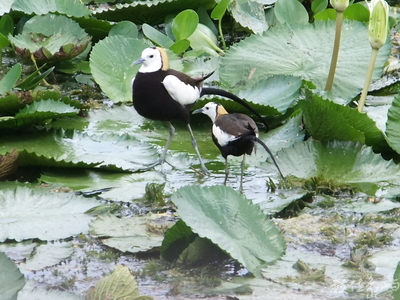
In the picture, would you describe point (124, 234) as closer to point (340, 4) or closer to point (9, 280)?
point (9, 280)

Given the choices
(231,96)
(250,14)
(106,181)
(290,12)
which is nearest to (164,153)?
(106,181)

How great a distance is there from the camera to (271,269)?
2.57 meters

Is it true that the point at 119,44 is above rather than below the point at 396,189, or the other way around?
above

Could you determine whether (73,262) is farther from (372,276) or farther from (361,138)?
(361,138)

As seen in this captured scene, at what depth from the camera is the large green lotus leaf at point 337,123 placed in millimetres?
3574

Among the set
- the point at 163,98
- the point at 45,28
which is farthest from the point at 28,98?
the point at 45,28

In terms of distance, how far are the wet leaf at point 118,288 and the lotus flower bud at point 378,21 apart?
1953 millimetres

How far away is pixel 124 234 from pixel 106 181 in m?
0.57

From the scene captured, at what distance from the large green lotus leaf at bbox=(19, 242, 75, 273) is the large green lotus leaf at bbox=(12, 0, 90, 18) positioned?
8.10 feet

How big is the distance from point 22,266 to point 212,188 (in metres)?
0.71

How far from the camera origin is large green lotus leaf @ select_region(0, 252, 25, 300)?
210 centimetres

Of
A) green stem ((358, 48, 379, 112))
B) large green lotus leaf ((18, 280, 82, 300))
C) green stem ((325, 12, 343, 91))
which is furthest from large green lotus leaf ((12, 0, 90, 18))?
large green lotus leaf ((18, 280, 82, 300))

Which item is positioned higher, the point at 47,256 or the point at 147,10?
the point at 147,10

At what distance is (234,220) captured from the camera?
2568 millimetres
